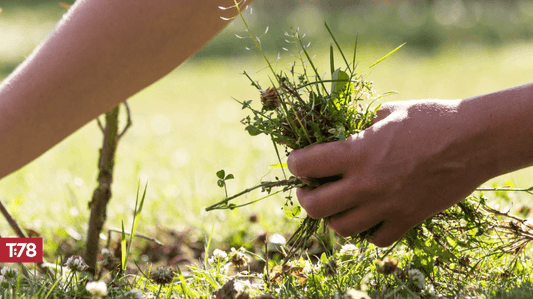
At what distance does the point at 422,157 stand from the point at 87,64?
0.97m

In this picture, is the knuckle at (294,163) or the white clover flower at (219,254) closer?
the knuckle at (294,163)

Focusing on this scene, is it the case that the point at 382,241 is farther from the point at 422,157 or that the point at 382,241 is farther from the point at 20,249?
the point at 20,249

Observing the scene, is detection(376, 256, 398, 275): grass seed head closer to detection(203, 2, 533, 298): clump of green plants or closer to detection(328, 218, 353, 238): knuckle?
detection(203, 2, 533, 298): clump of green plants

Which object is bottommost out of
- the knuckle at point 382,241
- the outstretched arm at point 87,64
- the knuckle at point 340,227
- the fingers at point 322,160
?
the knuckle at point 382,241

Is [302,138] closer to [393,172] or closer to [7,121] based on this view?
[393,172]

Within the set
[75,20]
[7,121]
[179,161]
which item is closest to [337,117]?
[75,20]

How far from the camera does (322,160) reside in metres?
1.19

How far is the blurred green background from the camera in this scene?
8.59 feet

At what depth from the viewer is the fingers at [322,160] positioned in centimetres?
118

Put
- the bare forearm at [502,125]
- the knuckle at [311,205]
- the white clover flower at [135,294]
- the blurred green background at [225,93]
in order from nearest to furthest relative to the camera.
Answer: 1. the bare forearm at [502,125]
2. the knuckle at [311,205]
3. the white clover flower at [135,294]
4. the blurred green background at [225,93]

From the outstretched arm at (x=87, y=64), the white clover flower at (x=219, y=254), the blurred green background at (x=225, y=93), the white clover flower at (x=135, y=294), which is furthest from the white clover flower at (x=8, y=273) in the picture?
the blurred green background at (x=225, y=93)

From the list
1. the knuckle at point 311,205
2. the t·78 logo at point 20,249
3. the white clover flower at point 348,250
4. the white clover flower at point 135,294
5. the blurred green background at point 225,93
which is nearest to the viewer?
the knuckle at point 311,205

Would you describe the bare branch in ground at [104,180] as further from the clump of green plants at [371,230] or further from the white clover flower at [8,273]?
the clump of green plants at [371,230]

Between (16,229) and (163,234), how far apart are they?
81cm
